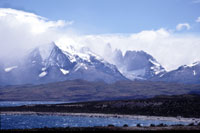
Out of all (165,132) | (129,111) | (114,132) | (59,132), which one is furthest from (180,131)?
(129,111)

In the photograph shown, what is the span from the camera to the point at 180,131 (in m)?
88.6

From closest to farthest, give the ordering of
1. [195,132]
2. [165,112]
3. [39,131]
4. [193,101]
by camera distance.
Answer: [195,132]
[39,131]
[165,112]
[193,101]

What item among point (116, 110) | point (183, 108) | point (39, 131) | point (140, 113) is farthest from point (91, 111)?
point (39, 131)

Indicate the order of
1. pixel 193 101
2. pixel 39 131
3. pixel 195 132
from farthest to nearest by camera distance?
pixel 193 101 → pixel 39 131 → pixel 195 132

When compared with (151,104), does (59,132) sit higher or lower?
lower

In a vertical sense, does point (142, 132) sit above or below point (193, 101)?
below

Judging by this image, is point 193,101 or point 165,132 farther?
point 193,101

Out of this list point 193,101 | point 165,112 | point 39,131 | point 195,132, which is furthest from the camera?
point 193,101

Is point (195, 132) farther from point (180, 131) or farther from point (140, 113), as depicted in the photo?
point (140, 113)

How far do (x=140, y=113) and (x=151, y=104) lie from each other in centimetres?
1692

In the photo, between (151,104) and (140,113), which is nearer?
(140,113)

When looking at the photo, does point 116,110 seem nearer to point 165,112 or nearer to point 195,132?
point 165,112

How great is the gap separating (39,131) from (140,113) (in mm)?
97796

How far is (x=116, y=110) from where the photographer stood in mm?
197500
